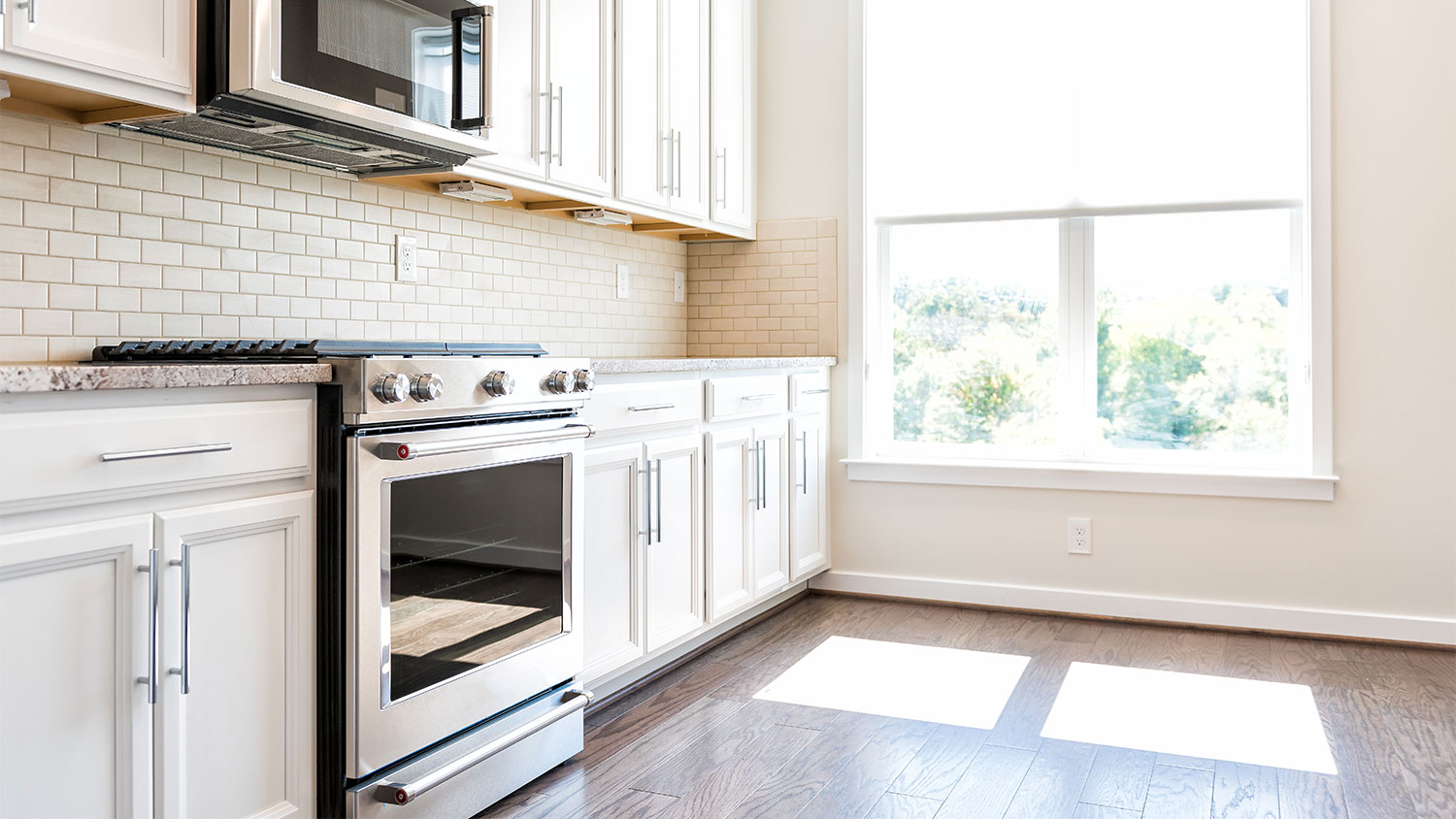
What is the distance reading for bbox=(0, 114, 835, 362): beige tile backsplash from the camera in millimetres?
1910

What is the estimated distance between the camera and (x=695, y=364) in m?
3.02

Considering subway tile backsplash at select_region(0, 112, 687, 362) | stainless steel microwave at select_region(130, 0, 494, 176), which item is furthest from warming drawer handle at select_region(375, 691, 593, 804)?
stainless steel microwave at select_region(130, 0, 494, 176)

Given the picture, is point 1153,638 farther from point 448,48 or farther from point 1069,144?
point 448,48

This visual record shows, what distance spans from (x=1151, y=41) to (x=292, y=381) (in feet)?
10.1

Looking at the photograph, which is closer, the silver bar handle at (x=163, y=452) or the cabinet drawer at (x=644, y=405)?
the silver bar handle at (x=163, y=452)

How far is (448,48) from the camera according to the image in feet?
7.52

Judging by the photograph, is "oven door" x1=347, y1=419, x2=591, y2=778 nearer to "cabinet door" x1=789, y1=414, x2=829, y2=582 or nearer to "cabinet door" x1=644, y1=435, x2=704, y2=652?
"cabinet door" x1=644, y1=435, x2=704, y2=652

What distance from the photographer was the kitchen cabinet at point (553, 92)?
Answer: 101 inches

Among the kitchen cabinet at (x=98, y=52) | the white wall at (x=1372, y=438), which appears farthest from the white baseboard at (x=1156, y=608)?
the kitchen cabinet at (x=98, y=52)

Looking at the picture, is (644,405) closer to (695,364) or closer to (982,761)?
(695,364)

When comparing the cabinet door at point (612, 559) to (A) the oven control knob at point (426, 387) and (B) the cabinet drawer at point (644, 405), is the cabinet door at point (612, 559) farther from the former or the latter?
(A) the oven control knob at point (426, 387)

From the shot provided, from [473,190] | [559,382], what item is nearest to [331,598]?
[559,382]

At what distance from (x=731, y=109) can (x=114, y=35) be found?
2.44 metres

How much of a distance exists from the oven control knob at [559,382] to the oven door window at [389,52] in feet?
1.86
